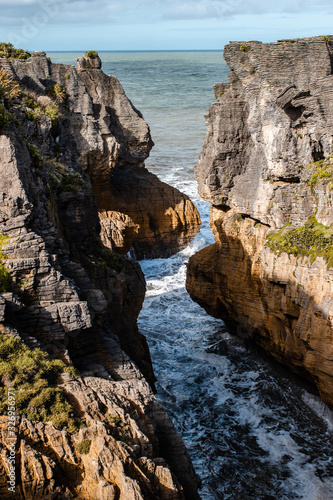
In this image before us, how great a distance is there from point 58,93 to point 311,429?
21.4m

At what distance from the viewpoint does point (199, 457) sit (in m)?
17.5

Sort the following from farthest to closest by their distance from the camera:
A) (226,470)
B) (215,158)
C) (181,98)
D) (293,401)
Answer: (181,98) → (215,158) → (293,401) → (226,470)

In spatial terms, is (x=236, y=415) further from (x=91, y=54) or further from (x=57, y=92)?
(x=91, y=54)

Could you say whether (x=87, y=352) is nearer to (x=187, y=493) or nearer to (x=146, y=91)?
(x=187, y=493)

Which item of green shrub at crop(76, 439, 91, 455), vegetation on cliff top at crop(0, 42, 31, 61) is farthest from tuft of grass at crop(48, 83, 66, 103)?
green shrub at crop(76, 439, 91, 455)

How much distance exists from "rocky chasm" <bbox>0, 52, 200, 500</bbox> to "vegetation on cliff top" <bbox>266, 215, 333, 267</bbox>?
198 inches

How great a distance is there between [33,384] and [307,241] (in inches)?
446

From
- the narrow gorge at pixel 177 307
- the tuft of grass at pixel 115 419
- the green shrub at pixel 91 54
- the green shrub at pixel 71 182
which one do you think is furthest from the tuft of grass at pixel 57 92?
the tuft of grass at pixel 115 419

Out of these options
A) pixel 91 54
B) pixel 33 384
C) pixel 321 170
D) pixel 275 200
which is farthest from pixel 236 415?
pixel 91 54

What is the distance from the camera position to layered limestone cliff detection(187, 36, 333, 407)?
17844 millimetres

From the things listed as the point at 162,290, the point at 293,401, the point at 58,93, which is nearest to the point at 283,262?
the point at 293,401

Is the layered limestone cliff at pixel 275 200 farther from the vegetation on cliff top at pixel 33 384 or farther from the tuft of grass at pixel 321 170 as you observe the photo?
the vegetation on cliff top at pixel 33 384

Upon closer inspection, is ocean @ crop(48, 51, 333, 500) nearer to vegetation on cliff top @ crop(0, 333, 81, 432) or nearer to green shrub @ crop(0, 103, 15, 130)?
vegetation on cliff top @ crop(0, 333, 81, 432)

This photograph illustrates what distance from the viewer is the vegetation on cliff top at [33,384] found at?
29.9ft
